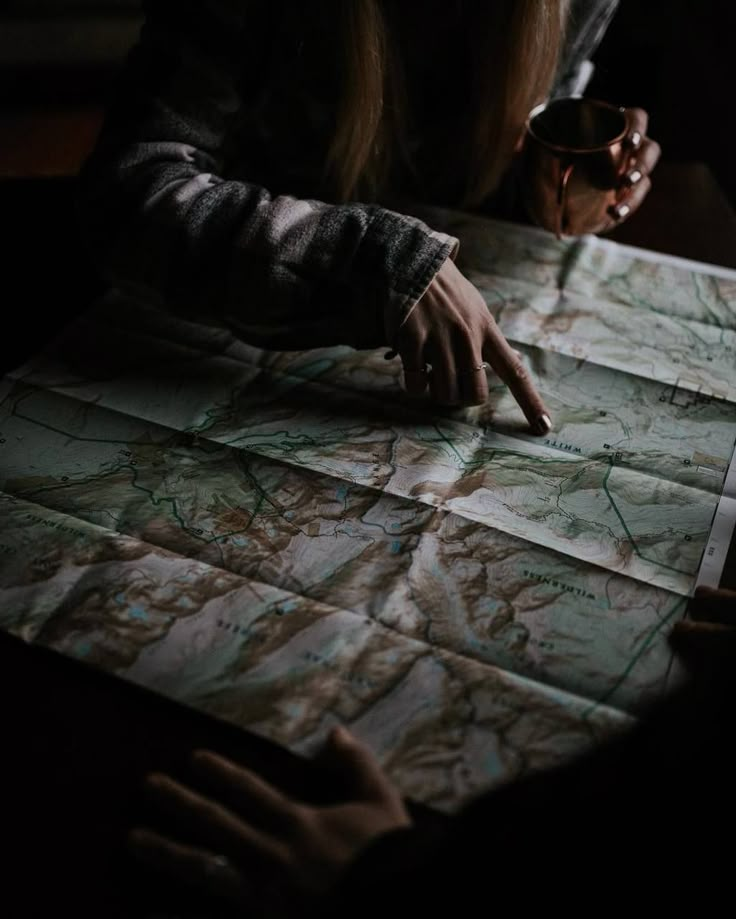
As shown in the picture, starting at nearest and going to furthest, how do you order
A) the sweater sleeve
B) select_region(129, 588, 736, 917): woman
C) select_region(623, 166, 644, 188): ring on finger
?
select_region(129, 588, 736, 917): woman, the sweater sleeve, select_region(623, 166, 644, 188): ring on finger

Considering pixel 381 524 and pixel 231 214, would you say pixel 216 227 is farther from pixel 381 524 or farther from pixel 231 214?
pixel 381 524

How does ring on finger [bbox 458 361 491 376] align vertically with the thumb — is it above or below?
above

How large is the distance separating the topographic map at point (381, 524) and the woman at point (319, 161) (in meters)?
0.05

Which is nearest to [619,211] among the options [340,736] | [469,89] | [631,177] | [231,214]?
[631,177]

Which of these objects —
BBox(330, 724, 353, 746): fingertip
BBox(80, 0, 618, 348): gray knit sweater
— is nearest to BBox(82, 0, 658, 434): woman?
BBox(80, 0, 618, 348): gray knit sweater

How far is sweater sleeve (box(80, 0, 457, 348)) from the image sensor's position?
594 mm

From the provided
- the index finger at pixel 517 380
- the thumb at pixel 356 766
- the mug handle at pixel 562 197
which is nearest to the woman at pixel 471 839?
the thumb at pixel 356 766

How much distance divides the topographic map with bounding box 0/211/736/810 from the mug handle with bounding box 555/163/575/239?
0.07 m

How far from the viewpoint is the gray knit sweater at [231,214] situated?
595 millimetres

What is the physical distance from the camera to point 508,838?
379 mm

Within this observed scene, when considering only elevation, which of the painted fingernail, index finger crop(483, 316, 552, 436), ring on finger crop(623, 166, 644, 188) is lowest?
index finger crop(483, 316, 552, 436)

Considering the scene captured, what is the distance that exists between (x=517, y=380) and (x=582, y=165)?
8.4 inches

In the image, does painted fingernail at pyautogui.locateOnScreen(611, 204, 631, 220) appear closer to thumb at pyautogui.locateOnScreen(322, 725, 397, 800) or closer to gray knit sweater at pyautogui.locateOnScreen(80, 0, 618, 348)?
gray knit sweater at pyautogui.locateOnScreen(80, 0, 618, 348)

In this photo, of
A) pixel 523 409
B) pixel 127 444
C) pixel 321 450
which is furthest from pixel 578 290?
pixel 127 444
